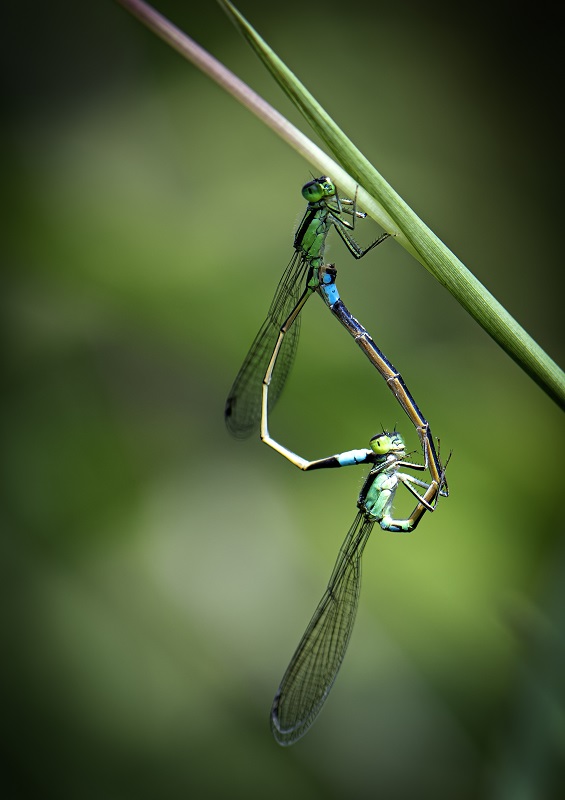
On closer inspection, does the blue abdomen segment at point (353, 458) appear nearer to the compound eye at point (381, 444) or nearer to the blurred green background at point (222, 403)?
the compound eye at point (381, 444)

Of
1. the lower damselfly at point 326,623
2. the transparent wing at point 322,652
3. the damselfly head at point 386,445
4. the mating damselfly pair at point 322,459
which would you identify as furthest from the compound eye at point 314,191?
the transparent wing at point 322,652

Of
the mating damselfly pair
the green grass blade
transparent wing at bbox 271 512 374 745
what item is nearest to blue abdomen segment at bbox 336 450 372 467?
the mating damselfly pair

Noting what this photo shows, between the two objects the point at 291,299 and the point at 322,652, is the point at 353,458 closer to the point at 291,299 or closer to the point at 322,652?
the point at 291,299

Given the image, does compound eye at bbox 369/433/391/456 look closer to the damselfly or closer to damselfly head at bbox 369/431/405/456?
damselfly head at bbox 369/431/405/456

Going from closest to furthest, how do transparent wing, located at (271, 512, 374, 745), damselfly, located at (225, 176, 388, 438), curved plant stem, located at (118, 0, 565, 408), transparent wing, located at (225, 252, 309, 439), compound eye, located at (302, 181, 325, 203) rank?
curved plant stem, located at (118, 0, 565, 408), compound eye, located at (302, 181, 325, 203), damselfly, located at (225, 176, 388, 438), transparent wing, located at (271, 512, 374, 745), transparent wing, located at (225, 252, 309, 439)

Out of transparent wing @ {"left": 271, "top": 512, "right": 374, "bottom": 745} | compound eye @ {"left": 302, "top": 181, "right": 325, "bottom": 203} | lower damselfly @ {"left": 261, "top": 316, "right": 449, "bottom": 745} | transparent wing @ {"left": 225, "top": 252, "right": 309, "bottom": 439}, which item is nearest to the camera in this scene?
compound eye @ {"left": 302, "top": 181, "right": 325, "bottom": 203}

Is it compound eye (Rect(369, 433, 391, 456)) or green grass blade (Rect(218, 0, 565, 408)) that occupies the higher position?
green grass blade (Rect(218, 0, 565, 408))

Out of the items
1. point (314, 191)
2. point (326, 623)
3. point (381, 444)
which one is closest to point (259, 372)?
point (381, 444)

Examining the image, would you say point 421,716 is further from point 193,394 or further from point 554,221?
point 554,221
